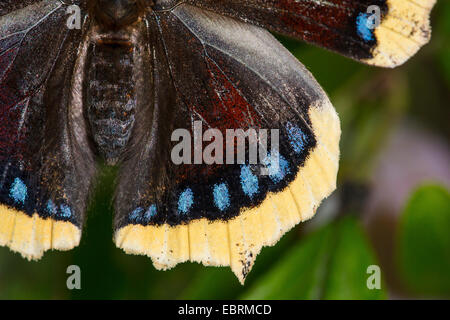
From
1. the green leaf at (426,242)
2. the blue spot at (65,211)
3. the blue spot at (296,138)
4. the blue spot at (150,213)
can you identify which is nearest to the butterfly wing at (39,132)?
the blue spot at (65,211)

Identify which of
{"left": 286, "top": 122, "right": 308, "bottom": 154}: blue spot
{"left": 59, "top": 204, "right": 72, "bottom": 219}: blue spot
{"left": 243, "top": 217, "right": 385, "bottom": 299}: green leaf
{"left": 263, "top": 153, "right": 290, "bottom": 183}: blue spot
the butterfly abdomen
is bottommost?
{"left": 243, "top": 217, "right": 385, "bottom": 299}: green leaf

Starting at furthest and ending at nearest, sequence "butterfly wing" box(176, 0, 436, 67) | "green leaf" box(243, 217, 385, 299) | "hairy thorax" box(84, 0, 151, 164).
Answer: "green leaf" box(243, 217, 385, 299) → "hairy thorax" box(84, 0, 151, 164) → "butterfly wing" box(176, 0, 436, 67)

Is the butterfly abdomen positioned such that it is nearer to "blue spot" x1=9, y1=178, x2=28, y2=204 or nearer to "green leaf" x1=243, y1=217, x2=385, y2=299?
"blue spot" x1=9, y1=178, x2=28, y2=204

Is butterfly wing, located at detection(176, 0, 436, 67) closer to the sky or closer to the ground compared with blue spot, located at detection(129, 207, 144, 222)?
closer to the sky

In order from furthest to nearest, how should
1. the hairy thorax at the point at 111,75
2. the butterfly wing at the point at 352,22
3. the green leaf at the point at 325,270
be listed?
1. the green leaf at the point at 325,270
2. the hairy thorax at the point at 111,75
3. the butterfly wing at the point at 352,22

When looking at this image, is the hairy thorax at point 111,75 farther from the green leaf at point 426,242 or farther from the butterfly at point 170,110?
the green leaf at point 426,242

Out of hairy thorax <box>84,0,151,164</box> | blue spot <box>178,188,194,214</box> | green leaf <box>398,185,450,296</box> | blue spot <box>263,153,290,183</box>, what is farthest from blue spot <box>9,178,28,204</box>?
green leaf <box>398,185,450,296</box>
